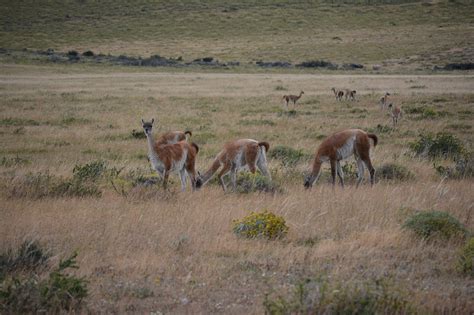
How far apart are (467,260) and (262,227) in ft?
8.42

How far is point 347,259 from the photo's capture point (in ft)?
21.7

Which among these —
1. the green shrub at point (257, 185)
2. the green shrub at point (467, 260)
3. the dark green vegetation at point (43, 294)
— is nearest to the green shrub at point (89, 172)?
the green shrub at point (257, 185)

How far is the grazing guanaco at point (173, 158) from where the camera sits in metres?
11.5

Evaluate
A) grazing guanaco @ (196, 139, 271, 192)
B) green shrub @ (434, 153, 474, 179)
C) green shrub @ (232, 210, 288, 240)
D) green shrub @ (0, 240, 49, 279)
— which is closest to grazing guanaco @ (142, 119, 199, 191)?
grazing guanaco @ (196, 139, 271, 192)

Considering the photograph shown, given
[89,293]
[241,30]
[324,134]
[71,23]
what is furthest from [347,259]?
[71,23]

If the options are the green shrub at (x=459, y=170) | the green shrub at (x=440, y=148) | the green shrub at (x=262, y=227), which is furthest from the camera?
the green shrub at (x=440, y=148)

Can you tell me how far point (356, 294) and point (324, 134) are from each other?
14.6 m

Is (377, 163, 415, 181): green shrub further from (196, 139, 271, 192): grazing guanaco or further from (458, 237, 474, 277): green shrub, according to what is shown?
(458, 237, 474, 277): green shrub

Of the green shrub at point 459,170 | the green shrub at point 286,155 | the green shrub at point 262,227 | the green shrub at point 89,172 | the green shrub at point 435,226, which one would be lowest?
the green shrub at point 286,155

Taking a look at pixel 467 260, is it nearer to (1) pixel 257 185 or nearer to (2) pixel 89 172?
(1) pixel 257 185

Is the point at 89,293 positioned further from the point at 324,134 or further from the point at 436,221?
the point at 324,134

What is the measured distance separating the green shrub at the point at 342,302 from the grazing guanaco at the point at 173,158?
6.39 meters

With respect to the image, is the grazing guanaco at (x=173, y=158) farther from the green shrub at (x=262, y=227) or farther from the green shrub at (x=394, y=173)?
the green shrub at (x=394, y=173)

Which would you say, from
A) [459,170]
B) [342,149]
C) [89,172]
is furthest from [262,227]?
[459,170]
